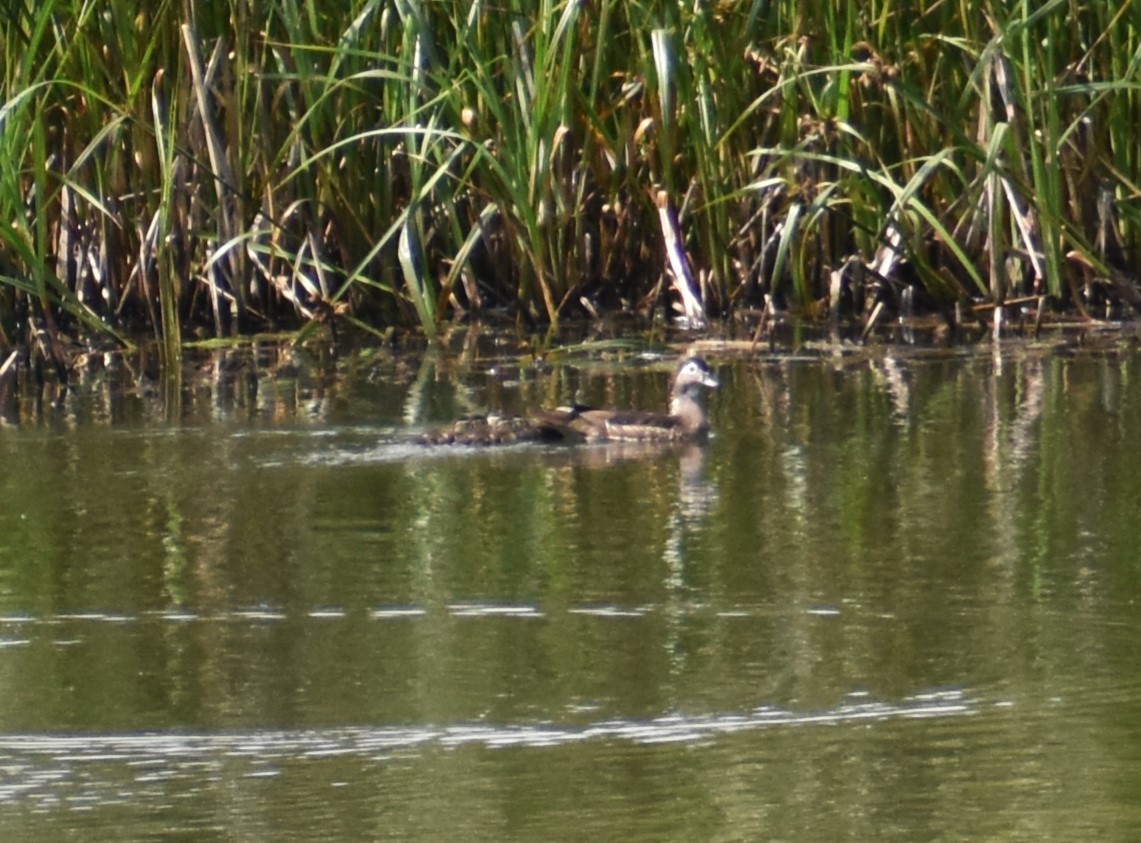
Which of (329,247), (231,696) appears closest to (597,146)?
(329,247)

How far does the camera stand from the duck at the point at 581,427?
748 cm

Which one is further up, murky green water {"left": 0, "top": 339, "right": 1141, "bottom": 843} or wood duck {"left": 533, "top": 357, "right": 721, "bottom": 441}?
wood duck {"left": 533, "top": 357, "right": 721, "bottom": 441}

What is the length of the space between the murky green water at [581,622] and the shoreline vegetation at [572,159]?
104 centimetres

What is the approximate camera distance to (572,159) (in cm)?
970

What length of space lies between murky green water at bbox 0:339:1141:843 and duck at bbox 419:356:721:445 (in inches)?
2.8

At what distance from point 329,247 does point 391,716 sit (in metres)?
5.68

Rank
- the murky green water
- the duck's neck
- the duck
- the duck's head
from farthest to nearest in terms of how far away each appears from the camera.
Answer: the duck's head < the duck's neck < the duck < the murky green water

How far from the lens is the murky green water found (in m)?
3.81

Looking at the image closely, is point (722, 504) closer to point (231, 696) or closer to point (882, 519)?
point (882, 519)

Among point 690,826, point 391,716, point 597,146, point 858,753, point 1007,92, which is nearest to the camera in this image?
point 690,826

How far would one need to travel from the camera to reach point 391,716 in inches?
170

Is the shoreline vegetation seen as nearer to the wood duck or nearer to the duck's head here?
the duck's head

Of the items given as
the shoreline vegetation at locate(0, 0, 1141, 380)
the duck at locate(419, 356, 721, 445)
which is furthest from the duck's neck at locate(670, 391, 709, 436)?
A: the shoreline vegetation at locate(0, 0, 1141, 380)

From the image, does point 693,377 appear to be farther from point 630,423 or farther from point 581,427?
point 581,427
